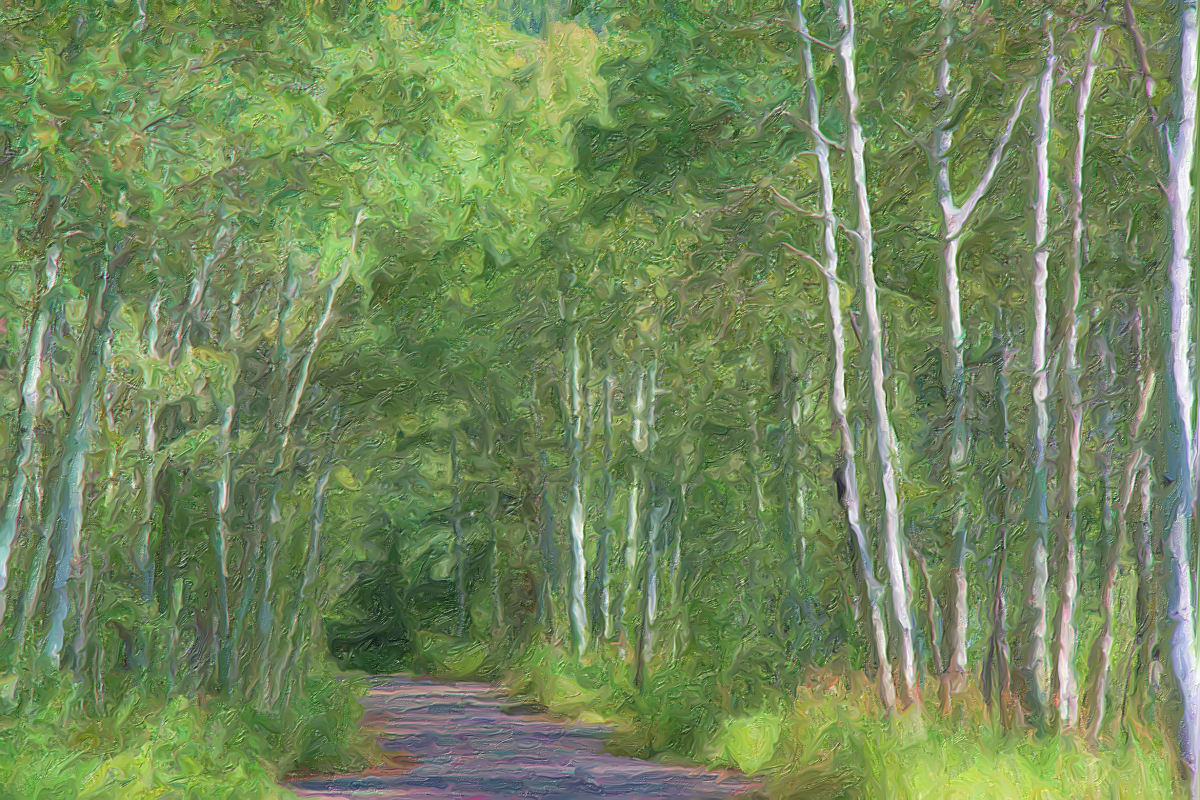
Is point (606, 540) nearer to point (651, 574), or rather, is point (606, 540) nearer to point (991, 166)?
point (651, 574)

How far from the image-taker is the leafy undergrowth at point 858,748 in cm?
938

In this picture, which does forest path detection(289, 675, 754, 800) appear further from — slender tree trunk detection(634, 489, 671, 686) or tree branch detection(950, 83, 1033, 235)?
tree branch detection(950, 83, 1033, 235)

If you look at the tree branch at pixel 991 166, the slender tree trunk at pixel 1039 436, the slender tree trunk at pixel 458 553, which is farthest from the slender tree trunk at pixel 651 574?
the tree branch at pixel 991 166

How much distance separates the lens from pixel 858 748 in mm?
11273

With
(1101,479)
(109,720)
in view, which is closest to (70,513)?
(109,720)

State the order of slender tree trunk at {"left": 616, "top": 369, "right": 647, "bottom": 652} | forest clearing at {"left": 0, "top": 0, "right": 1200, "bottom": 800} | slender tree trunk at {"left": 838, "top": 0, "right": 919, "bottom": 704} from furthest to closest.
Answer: slender tree trunk at {"left": 616, "top": 369, "right": 647, "bottom": 652} < slender tree trunk at {"left": 838, "top": 0, "right": 919, "bottom": 704} < forest clearing at {"left": 0, "top": 0, "right": 1200, "bottom": 800}

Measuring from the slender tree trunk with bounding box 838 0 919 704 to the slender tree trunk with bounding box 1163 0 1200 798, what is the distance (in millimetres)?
3984

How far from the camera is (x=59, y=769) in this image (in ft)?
30.6

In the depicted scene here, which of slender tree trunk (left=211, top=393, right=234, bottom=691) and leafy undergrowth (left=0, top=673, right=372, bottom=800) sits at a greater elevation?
slender tree trunk (left=211, top=393, right=234, bottom=691)

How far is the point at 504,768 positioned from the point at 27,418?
7112 millimetres

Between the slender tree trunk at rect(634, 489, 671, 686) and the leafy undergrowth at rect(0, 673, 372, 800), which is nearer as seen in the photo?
the leafy undergrowth at rect(0, 673, 372, 800)

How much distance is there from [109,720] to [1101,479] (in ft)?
37.5

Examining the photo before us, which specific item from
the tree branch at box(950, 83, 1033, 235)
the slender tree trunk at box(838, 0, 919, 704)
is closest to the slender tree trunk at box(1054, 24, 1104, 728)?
the tree branch at box(950, 83, 1033, 235)

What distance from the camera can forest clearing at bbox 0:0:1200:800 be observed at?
10.6 meters
